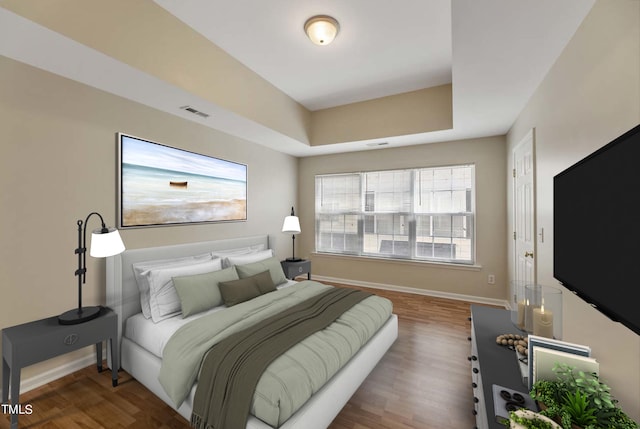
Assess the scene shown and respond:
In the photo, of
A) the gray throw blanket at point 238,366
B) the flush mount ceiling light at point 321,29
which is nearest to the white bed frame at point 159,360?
the gray throw blanket at point 238,366

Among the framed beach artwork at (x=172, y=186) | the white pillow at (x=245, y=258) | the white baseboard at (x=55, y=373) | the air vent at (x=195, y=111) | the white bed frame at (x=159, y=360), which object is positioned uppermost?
the air vent at (x=195, y=111)

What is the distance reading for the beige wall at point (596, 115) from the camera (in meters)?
1.22

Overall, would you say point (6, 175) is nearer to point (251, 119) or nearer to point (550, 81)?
point (251, 119)

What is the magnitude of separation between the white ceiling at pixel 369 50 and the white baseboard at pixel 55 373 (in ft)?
7.99

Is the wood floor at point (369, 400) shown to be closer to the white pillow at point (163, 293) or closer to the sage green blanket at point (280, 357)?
the sage green blanket at point (280, 357)

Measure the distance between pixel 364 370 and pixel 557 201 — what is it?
1793 mm

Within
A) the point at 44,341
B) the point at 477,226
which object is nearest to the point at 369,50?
the point at 477,226

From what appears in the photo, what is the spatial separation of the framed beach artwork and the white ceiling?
1.60ft

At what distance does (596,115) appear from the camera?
1.51 metres

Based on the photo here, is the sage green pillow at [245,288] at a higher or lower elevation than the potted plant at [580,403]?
lower

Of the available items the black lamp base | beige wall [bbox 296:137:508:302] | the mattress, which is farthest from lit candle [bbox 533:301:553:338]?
the black lamp base

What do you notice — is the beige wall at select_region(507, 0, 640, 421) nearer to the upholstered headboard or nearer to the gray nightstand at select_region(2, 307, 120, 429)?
the gray nightstand at select_region(2, 307, 120, 429)

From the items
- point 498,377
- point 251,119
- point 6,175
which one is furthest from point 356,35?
point 6,175

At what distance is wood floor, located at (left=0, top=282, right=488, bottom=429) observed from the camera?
5.93 feet
